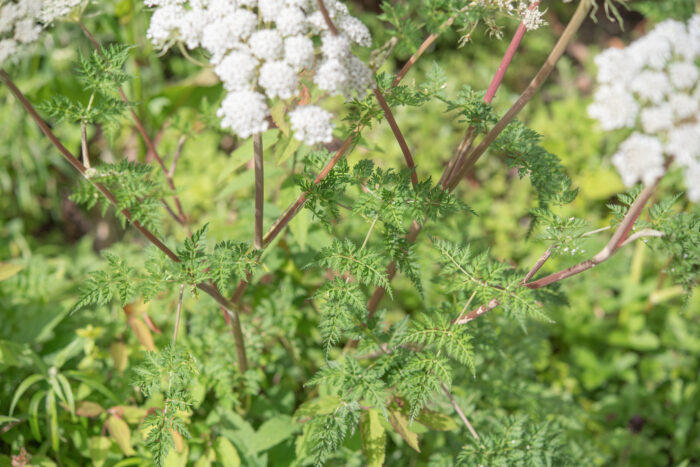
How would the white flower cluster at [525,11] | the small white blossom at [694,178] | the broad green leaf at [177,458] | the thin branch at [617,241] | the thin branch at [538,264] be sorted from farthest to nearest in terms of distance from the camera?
the broad green leaf at [177,458]
the thin branch at [538,264]
the white flower cluster at [525,11]
the thin branch at [617,241]
the small white blossom at [694,178]

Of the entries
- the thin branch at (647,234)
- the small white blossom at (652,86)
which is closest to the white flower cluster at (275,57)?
the small white blossom at (652,86)

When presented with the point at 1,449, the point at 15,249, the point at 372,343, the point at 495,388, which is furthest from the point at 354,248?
the point at 15,249

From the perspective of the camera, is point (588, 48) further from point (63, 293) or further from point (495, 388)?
point (63, 293)

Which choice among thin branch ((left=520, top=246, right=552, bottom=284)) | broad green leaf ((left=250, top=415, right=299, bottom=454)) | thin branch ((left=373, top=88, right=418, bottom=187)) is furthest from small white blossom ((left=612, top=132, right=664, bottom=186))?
broad green leaf ((left=250, top=415, right=299, bottom=454))

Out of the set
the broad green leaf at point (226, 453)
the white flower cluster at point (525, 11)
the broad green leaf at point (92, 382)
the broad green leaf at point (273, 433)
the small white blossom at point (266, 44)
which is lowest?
the broad green leaf at point (226, 453)

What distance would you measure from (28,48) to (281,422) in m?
1.84

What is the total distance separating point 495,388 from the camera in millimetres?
2592

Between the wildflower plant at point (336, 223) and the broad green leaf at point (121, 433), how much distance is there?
0.01 m

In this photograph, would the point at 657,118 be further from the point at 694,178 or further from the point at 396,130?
the point at 396,130

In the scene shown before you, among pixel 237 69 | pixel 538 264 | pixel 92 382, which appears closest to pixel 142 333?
pixel 92 382

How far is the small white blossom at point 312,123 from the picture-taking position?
1.45 m

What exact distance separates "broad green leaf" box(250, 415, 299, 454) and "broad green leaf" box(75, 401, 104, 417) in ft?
2.62

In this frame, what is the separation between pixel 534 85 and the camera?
5.49ft

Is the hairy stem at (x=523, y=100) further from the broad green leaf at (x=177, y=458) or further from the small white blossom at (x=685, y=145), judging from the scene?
the broad green leaf at (x=177, y=458)
